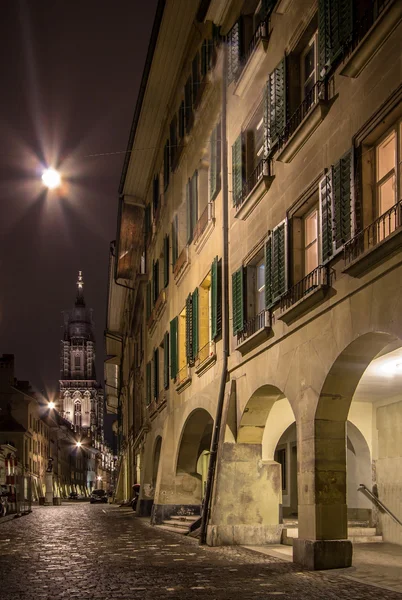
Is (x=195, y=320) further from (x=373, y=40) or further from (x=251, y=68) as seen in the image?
(x=373, y=40)

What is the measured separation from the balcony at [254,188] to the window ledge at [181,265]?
600 cm

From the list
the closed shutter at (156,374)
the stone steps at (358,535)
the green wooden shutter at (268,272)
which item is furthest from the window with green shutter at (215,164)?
the closed shutter at (156,374)

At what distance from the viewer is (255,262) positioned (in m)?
17.6

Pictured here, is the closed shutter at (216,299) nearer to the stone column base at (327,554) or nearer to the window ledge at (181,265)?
the window ledge at (181,265)

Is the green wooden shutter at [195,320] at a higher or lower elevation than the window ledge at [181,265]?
lower

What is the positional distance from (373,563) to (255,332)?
4.97 metres

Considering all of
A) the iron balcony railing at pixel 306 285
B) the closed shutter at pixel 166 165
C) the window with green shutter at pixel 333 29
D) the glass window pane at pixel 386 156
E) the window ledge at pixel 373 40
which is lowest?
the iron balcony railing at pixel 306 285

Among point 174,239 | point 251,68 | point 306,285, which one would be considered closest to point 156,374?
point 174,239

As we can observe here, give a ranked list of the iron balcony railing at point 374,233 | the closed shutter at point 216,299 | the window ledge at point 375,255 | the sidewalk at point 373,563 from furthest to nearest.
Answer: the closed shutter at point 216,299 → the sidewalk at point 373,563 → the iron balcony railing at point 374,233 → the window ledge at point 375,255

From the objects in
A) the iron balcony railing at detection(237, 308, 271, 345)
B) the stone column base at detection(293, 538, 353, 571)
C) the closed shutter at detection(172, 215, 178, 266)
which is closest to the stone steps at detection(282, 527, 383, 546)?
the iron balcony railing at detection(237, 308, 271, 345)

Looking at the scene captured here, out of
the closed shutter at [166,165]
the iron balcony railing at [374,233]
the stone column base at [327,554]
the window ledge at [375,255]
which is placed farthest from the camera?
the closed shutter at [166,165]

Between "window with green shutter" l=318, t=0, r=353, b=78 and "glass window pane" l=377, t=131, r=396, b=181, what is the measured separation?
1673 millimetres

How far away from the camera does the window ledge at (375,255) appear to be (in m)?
10.2

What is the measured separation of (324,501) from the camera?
509 inches
